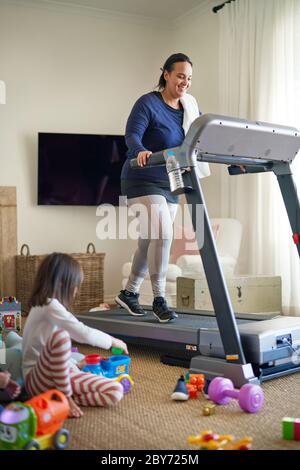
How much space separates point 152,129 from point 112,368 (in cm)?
125

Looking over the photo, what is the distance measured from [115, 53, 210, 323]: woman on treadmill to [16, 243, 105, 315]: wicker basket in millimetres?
2067

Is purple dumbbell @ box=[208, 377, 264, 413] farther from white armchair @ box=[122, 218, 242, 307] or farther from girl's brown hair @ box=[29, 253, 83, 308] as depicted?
white armchair @ box=[122, 218, 242, 307]

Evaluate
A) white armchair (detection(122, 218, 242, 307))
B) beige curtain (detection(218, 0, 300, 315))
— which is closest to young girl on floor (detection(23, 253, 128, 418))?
white armchair (detection(122, 218, 242, 307))

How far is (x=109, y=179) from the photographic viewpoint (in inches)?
220

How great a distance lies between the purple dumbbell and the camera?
211 centimetres

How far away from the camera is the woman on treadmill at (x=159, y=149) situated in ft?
9.86

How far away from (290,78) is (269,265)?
4.69ft

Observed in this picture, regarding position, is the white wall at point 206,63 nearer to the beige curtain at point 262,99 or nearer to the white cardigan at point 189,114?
the beige curtain at point 262,99

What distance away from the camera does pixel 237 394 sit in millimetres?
2180

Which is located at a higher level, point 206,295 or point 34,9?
point 34,9

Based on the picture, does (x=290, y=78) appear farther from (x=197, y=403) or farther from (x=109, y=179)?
(x=197, y=403)

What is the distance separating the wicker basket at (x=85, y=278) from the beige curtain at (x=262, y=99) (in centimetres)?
122

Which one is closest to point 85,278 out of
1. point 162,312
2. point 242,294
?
point 242,294
